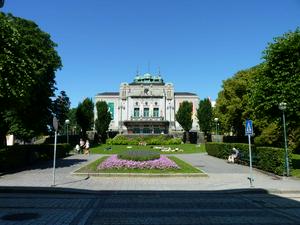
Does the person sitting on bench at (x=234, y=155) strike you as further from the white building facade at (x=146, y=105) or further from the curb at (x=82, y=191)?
the white building facade at (x=146, y=105)

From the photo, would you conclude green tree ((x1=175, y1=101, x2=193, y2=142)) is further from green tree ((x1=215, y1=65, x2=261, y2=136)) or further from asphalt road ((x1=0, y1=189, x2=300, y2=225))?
asphalt road ((x1=0, y1=189, x2=300, y2=225))

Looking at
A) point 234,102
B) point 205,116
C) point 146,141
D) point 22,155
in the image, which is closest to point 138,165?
point 22,155

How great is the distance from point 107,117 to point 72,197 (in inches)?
2603

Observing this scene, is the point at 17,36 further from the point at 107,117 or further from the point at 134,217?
the point at 107,117

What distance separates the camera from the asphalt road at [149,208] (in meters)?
9.05

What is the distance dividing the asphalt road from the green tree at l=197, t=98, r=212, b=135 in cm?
6267

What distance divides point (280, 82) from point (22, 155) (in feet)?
60.8

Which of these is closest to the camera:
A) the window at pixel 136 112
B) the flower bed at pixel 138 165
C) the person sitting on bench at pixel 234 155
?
the flower bed at pixel 138 165

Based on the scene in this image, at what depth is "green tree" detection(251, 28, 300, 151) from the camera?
2448 centimetres

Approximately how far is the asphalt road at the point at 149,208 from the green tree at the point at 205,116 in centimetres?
6267

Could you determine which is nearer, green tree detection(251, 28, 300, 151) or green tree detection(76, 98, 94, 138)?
green tree detection(251, 28, 300, 151)

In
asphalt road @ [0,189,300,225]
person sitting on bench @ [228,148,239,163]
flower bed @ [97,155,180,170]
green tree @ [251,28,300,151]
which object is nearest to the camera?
asphalt road @ [0,189,300,225]

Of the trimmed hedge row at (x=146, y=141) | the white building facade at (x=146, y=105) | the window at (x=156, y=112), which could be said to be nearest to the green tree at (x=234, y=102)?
the trimmed hedge row at (x=146, y=141)

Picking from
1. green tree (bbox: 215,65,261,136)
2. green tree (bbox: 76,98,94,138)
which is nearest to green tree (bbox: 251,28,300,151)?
green tree (bbox: 215,65,261,136)
